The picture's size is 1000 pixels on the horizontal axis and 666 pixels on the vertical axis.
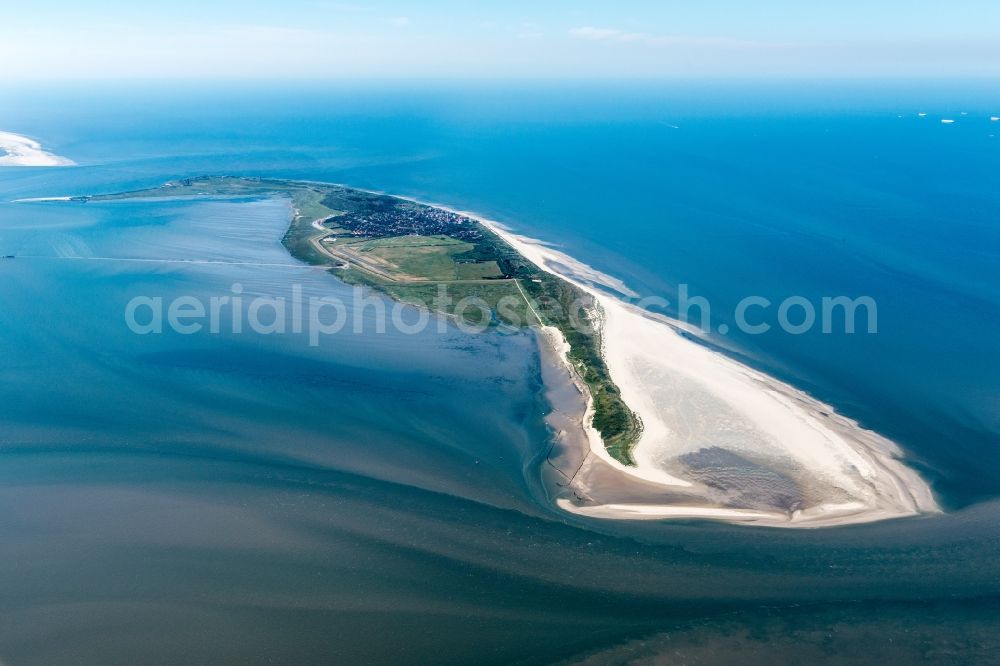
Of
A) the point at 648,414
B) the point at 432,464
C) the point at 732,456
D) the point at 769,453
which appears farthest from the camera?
the point at 648,414

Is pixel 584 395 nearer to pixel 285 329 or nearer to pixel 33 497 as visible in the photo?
pixel 285 329

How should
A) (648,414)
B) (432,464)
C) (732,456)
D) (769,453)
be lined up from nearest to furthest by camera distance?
(432,464), (732,456), (769,453), (648,414)

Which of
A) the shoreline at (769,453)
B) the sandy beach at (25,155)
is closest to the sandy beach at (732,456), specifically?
the shoreline at (769,453)

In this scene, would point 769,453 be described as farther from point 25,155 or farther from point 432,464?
point 25,155

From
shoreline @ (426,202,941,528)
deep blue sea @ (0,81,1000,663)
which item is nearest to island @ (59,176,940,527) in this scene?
shoreline @ (426,202,941,528)

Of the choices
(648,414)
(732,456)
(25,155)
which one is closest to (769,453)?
(732,456)

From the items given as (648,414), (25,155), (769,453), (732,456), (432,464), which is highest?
(25,155)
